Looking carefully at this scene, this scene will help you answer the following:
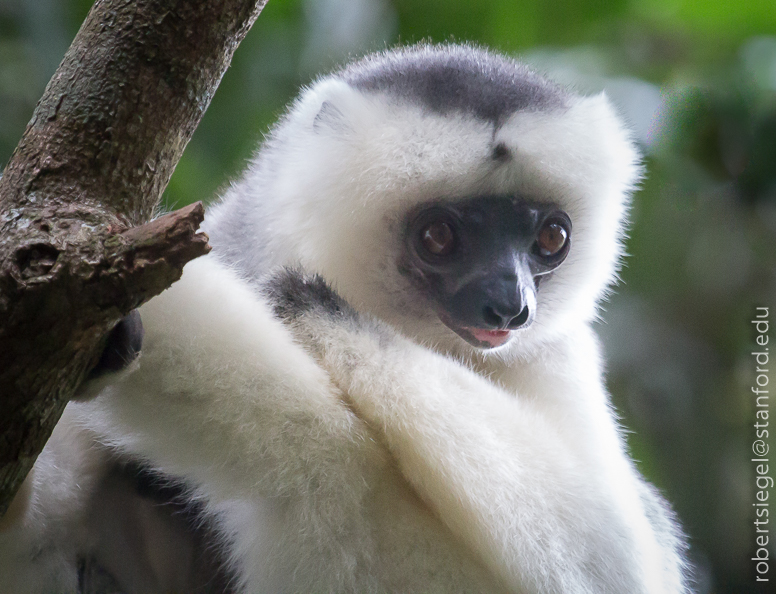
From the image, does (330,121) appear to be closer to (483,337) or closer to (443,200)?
(443,200)

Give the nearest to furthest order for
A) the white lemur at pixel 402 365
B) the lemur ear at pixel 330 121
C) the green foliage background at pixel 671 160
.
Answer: the white lemur at pixel 402 365
the lemur ear at pixel 330 121
the green foliage background at pixel 671 160

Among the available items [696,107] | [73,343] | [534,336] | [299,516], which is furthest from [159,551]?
[696,107]

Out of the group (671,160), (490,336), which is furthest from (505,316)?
(671,160)

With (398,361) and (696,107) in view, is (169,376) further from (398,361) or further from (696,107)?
(696,107)

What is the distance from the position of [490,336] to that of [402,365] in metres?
0.46

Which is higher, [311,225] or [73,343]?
[73,343]

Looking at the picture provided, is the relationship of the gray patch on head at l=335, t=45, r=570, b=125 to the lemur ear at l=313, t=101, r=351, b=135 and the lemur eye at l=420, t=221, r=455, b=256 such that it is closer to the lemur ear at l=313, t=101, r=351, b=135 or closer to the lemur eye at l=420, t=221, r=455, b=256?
the lemur ear at l=313, t=101, r=351, b=135

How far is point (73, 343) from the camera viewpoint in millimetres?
1054

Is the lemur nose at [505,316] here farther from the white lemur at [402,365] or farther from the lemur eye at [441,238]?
the lemur eye at [441,238]

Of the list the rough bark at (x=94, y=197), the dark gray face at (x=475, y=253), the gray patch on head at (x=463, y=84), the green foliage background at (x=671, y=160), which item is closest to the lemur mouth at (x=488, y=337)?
the dark gray face at (x=475, y=253)

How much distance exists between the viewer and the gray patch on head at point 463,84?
2.01 metres

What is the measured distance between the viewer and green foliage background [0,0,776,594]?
11.9ft

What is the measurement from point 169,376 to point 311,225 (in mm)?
814

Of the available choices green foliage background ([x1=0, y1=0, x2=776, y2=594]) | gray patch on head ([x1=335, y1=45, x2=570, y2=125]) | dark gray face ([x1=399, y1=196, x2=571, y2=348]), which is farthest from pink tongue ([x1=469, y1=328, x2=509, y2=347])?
green foliage background ([x1=0, y1=0, x2=776, y2=594])
